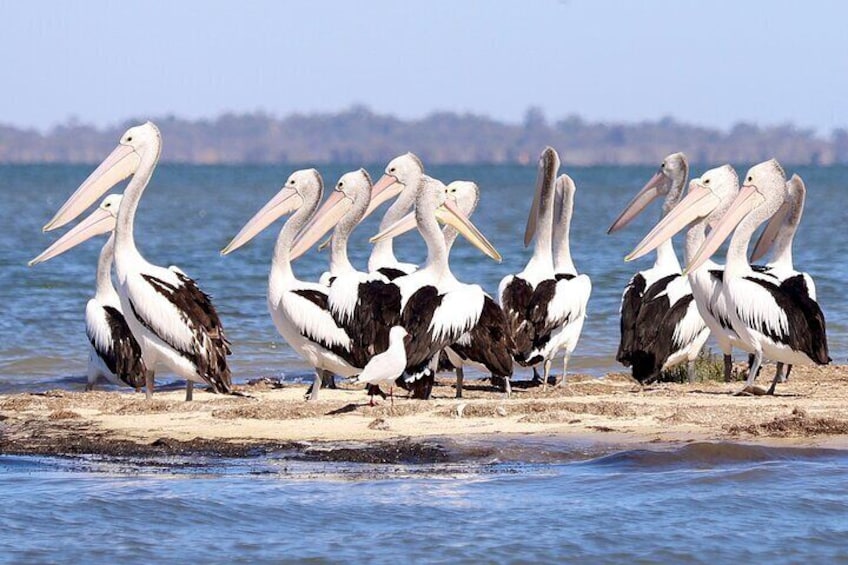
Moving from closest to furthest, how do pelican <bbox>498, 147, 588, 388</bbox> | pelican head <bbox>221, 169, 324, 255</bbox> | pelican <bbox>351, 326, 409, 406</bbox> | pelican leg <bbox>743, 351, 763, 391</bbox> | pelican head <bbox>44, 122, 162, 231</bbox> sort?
pelican <bbox>351, 326, 409, 406</bbox> → pelican leg <bbox>743, 351, 763, 391</bbox> → pelican <bbox>498, 147, 588, 388</bbox> → pelican head <bbox>44, 122, 162, 231</bbox> → pelican head <bbox>221, 169, 324, 255</bbox>

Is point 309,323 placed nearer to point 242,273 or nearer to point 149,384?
point 149,384

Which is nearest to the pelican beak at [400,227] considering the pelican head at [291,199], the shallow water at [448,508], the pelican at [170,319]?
the pelican head at [291,199]

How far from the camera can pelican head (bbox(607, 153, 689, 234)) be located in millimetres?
12430

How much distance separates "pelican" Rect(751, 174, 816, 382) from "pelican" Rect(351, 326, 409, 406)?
2.65 metres

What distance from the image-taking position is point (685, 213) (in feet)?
35.3

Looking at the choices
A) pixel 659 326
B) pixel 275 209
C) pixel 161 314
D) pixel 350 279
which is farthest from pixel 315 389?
pixel 659 326

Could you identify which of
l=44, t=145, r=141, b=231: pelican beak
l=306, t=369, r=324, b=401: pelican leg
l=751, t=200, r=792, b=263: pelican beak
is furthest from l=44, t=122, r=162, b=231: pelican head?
l=751, t=200, r=792, b=263: pelican beak

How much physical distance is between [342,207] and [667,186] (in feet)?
9.76

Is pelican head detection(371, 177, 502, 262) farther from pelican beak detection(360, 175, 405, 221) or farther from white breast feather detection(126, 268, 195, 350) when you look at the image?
white breast feather detection(126, 268, 195, 350)

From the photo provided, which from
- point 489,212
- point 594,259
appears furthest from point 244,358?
point 489,212

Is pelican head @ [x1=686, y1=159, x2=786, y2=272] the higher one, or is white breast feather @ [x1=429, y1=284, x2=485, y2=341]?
pelican head @ [x1=686, y1=159, x2=786, y2=272]

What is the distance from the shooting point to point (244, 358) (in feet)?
43.3

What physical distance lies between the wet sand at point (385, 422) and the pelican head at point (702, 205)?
145 cm

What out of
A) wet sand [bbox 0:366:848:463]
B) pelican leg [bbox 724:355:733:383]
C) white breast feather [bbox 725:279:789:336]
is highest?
white breast feather [bbox 725:279:789:336]
